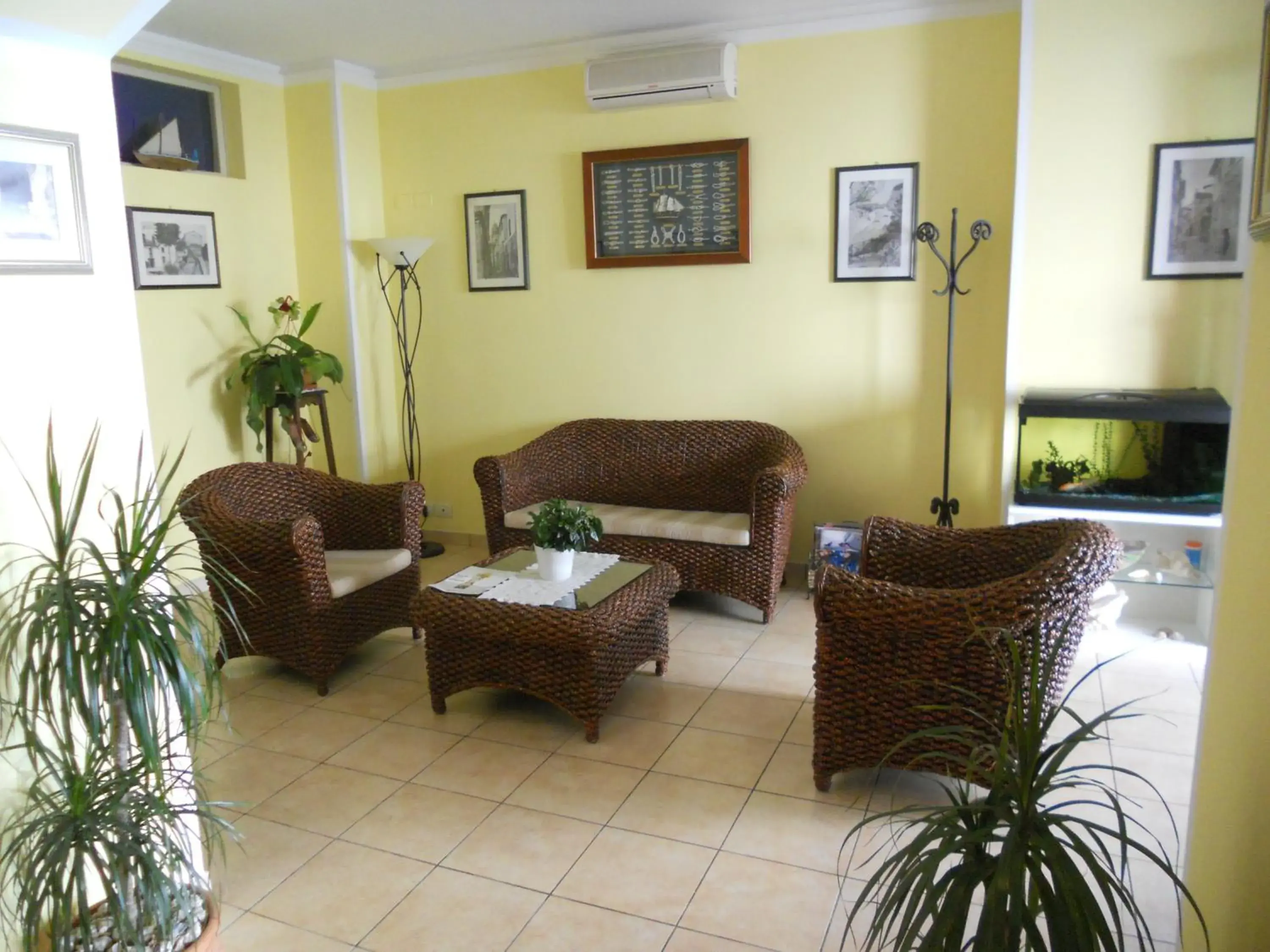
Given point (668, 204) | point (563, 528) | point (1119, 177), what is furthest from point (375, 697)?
point (1119, 177)

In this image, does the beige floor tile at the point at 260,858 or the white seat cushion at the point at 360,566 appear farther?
the white seat cushion at the point at 360,566

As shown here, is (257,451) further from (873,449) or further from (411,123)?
(873,449)

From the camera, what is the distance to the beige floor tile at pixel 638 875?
2.33 meters

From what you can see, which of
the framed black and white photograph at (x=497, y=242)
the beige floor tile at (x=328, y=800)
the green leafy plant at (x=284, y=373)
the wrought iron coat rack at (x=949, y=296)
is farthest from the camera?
the framed black and white photograph at (x=497, y=242)

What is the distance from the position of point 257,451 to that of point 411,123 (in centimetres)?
203

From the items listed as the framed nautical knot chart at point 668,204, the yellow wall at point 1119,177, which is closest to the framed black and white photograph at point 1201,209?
the yellow wall at point 1119,177

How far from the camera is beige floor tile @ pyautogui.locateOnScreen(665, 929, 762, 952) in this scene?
216 cm

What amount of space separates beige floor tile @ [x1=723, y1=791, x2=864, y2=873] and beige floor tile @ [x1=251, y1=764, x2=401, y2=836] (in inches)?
42.1

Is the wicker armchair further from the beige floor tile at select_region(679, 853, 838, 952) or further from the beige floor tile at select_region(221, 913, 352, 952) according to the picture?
the beige floor tile at select_region(221, 913, 352, 952)

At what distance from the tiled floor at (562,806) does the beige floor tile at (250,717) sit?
0.03 ft

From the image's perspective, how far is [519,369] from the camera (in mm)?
5402

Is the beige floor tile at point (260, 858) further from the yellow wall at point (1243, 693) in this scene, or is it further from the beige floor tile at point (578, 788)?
the yellow wall at point (1243, 693)

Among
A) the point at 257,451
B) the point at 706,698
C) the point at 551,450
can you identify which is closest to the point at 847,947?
the point at 706,698

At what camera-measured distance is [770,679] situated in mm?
3666
